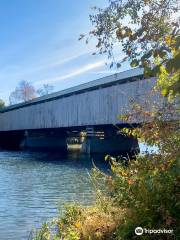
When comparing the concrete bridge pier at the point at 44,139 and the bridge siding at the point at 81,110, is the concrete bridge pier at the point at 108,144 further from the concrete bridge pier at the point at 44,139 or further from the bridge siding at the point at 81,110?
the concrete bridge pier at the point at 44,139

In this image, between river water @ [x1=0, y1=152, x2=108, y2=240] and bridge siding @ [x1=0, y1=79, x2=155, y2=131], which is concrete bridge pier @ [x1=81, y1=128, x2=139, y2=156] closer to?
bridge siding @ [x1=0, y1=79, x2=155, y2=131]

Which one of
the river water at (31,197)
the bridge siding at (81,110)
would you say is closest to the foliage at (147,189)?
the river water at (31,197)

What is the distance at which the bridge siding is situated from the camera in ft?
121

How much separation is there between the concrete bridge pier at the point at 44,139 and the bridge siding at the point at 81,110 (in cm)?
643

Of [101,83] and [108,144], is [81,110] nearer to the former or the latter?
[101,83]

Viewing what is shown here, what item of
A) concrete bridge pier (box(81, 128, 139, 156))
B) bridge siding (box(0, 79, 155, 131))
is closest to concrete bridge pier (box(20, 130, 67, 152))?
bridge siding (box(0, 79, 155, 131))

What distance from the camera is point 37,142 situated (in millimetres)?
71750

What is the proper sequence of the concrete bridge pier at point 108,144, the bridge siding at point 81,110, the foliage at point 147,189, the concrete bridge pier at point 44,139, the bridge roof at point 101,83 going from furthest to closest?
the concrete bridge pier at point 44,139
the concrete bridge pier at point 108,144
the bridge siding at point 81,110
the bridge roof at point 101,83
the foliage at point 147,189

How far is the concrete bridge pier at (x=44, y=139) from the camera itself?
6900 cm

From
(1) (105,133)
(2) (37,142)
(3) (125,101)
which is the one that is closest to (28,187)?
(3) (125,101)

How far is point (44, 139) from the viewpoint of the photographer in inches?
2803

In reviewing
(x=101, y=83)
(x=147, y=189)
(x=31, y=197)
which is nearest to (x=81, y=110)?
(x=101, y=83)

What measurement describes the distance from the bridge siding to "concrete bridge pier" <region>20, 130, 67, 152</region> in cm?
643

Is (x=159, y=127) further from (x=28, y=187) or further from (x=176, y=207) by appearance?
(x=28, y=187)
